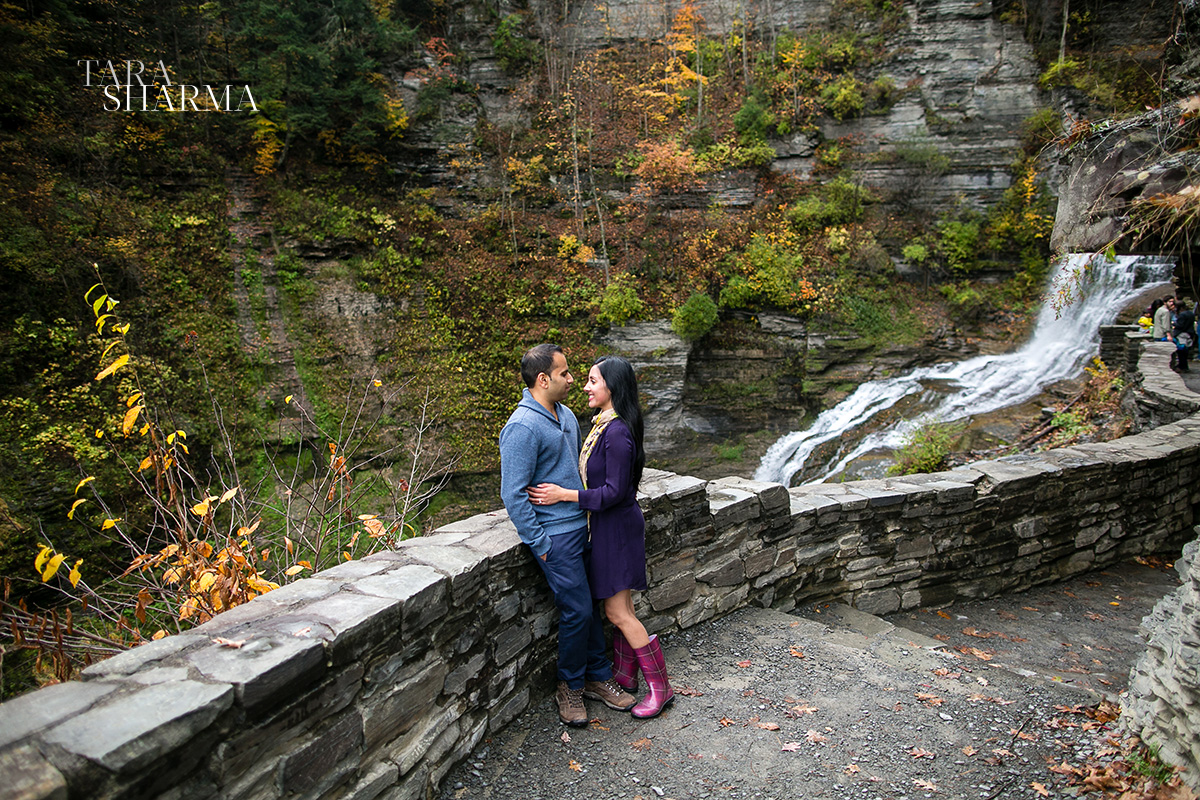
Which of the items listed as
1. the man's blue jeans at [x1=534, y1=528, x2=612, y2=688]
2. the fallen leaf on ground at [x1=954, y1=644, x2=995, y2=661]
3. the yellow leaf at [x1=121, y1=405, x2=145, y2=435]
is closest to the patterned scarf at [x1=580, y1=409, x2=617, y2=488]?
the man's blue jeans at [x1=534, y1=528, x2=612, y2=688]

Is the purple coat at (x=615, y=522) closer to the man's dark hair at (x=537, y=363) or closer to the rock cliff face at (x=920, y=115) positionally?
the man's dark hair at (x=537, y=363)

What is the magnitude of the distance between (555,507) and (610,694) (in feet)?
3.67

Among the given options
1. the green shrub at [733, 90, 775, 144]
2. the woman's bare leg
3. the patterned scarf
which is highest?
the green shrub at [733, 90, 775, 144]

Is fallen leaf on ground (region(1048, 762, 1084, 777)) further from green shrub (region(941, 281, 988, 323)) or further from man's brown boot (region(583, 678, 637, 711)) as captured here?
green shrub (region(941, 281, 988, 323))

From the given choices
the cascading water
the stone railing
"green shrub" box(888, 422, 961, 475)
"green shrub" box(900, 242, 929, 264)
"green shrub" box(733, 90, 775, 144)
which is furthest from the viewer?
"green shrub" box(733, 90, 775, 144)

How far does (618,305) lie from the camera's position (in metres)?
13.1

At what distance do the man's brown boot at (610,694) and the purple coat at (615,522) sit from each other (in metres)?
0.53

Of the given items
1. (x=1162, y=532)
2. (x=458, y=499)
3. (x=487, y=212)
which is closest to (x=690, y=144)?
(x=487, y=212)

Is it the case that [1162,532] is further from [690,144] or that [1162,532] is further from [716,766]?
[690,144]

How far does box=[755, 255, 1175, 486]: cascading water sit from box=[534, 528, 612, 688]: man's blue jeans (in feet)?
29.1

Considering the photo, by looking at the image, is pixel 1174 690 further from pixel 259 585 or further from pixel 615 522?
pixel 259 585

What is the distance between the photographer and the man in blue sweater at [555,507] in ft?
9.37

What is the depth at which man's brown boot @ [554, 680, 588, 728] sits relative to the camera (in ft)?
10.1

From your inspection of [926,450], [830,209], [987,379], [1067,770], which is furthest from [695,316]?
[1067,770]
